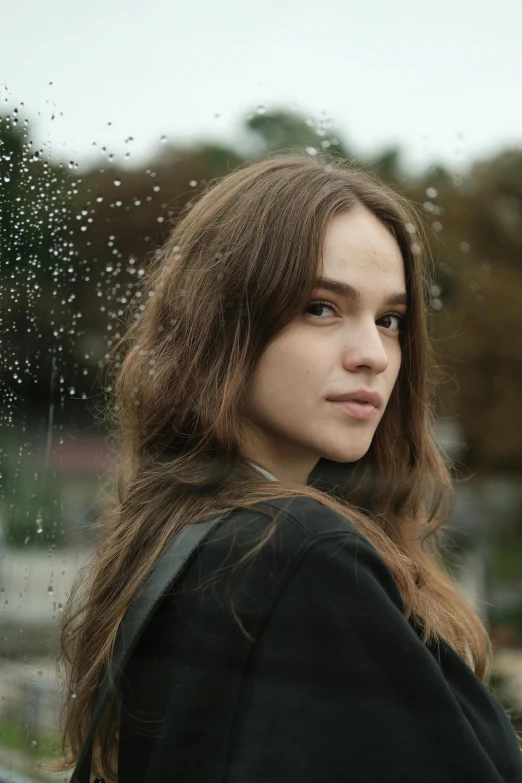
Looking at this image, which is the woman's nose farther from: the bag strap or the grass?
the grass

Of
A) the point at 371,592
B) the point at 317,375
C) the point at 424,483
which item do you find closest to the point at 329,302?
the point at 317,375

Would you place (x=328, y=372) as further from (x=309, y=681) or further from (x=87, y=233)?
(x=87, y=233)

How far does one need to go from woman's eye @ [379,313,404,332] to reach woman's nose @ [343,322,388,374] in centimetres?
11

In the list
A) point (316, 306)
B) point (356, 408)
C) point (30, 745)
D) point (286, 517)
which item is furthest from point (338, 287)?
point (30, 745)

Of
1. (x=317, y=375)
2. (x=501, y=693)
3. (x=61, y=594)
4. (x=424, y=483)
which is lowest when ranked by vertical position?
(x=501, y=693)

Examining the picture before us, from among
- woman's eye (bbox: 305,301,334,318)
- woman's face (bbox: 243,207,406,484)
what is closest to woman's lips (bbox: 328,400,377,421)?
woman's face (bbox: 243,207,406,484)

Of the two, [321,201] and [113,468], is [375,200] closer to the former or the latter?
[321,201]

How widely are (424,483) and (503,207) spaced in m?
2.36

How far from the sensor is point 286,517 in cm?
99

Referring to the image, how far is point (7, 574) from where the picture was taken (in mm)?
1344

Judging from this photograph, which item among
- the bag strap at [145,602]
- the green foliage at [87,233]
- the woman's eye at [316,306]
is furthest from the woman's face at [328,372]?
the green foliage at [87,233]

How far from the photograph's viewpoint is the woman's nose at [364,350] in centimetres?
121

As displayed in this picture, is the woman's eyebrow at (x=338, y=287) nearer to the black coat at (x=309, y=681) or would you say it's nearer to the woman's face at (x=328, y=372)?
the woman's face at (x=328, y=372)

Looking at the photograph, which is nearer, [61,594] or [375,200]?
[375,200]
